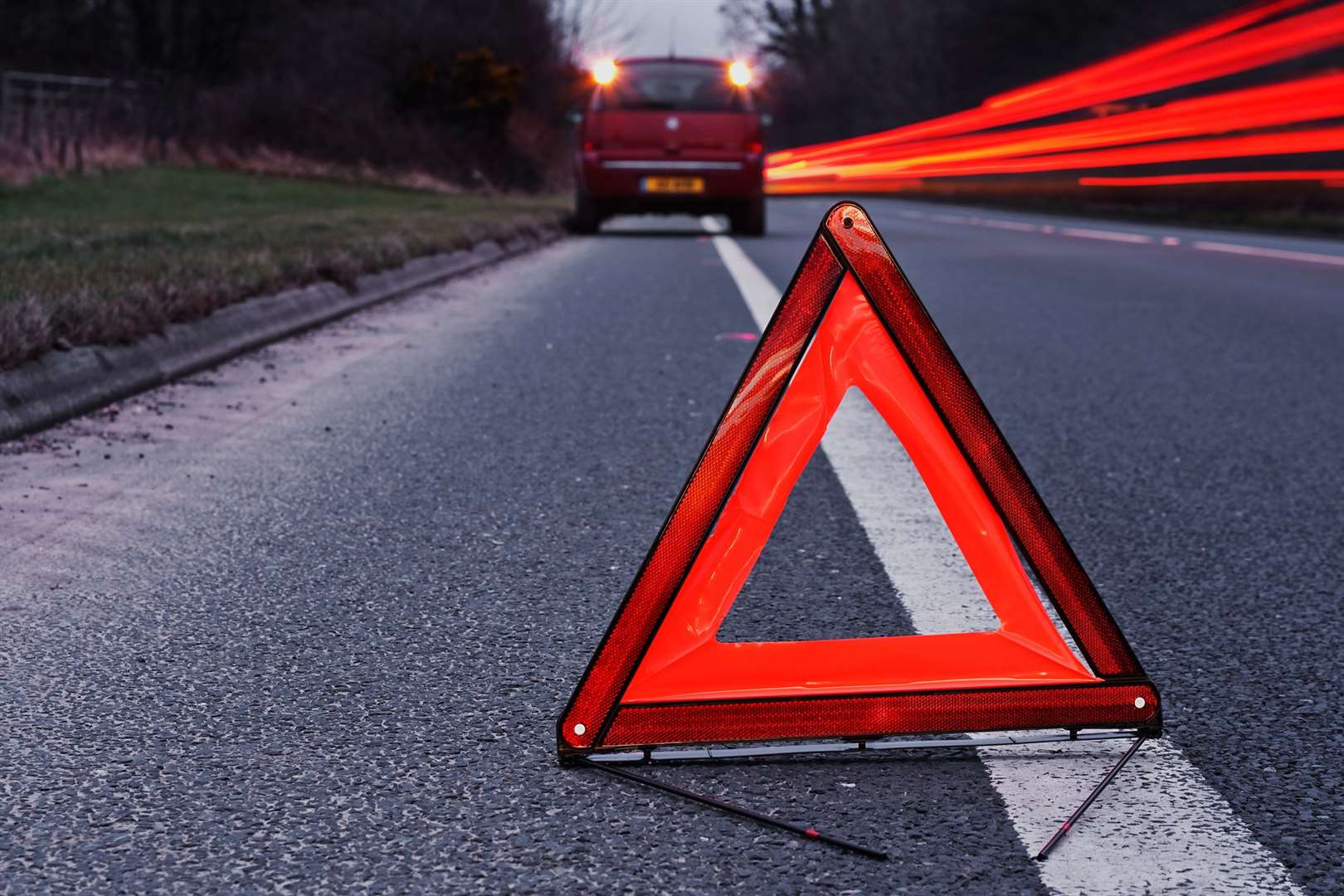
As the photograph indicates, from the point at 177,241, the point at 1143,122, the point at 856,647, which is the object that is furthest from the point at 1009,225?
the point at 856,647

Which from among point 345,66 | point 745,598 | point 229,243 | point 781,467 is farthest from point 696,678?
point 345,66

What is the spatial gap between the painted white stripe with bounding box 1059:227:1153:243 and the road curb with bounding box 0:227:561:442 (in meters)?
11.3

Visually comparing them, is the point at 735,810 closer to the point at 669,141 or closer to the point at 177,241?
the point at 177,241

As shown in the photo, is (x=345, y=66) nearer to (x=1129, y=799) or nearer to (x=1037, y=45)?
(x=1129, y=799)

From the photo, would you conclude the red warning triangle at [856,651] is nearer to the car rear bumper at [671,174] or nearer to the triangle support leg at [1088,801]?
the triangle support leg at [1088,801]

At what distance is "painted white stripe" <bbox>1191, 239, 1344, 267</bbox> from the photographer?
50.4 ft

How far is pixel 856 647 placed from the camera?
2689mm

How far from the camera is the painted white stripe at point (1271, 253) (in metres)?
15.4

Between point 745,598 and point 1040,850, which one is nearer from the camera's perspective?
point 1040,850

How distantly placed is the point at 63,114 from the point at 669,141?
9548 mm

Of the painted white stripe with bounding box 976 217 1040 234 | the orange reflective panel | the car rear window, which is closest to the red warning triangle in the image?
the orange reflective panel

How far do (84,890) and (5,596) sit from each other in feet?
5.19

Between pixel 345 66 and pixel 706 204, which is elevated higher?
pixel 345 66

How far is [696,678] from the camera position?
2576mm
